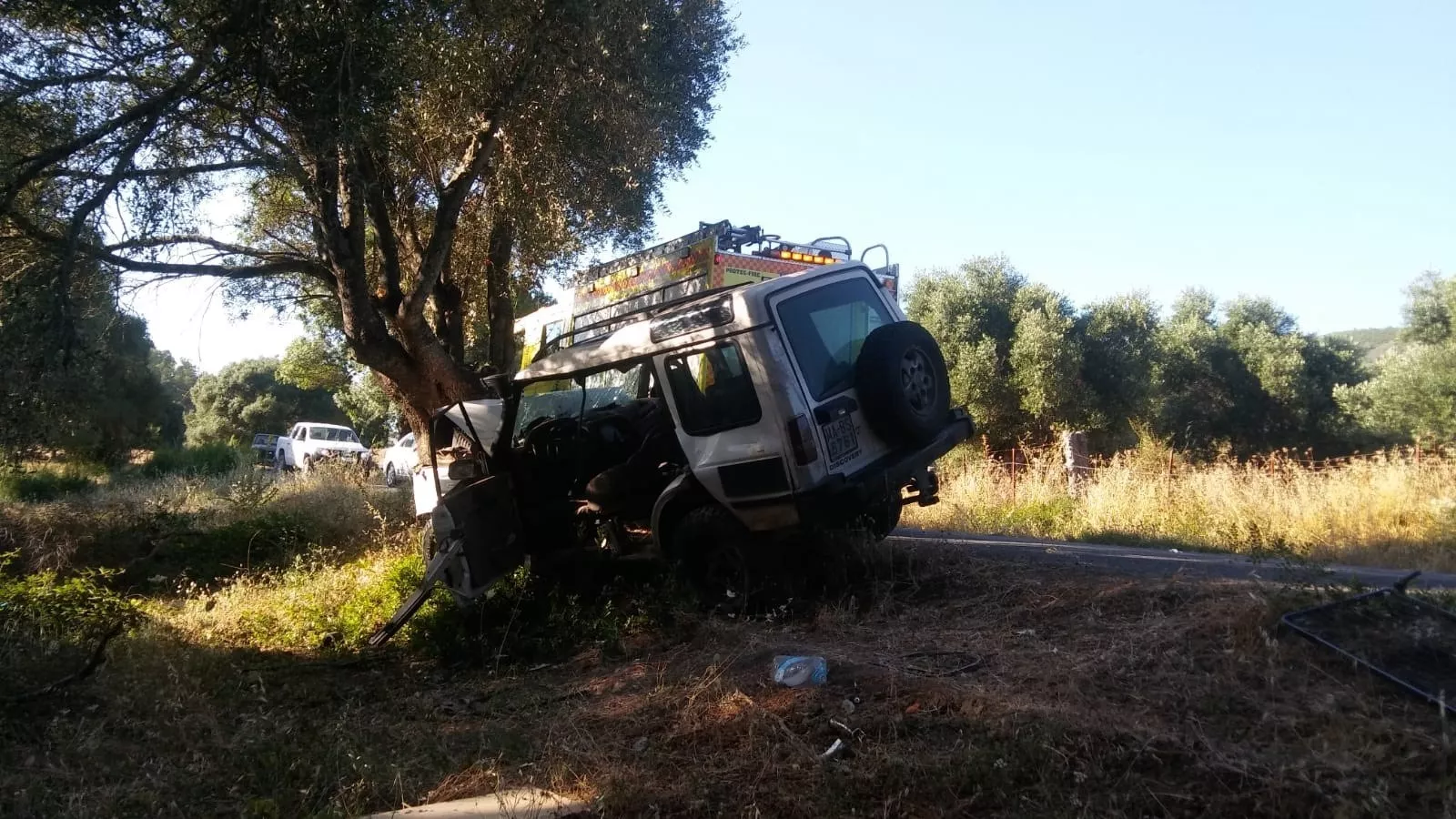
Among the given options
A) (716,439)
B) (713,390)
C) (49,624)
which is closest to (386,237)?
(49,624)

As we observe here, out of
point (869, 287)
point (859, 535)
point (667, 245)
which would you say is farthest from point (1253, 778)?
point (667, 245)

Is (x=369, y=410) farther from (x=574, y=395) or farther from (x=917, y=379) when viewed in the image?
(x=917, y=379)

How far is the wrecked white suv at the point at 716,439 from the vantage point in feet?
20.0

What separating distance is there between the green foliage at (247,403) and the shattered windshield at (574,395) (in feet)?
141

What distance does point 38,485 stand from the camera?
59.4 feet

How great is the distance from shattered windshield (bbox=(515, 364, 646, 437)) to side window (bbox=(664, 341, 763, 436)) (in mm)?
1569

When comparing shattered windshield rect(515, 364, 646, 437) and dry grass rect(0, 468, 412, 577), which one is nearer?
shattered windshield rect(515, 364, 646, 437)

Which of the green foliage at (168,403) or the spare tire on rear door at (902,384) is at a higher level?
the green foliage at (168,403)

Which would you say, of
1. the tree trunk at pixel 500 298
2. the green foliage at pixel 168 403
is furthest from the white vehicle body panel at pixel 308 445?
the tree trunk at pixel 500 298

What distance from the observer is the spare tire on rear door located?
20.2 feet

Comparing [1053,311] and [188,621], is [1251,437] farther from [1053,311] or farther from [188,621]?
[188,621]

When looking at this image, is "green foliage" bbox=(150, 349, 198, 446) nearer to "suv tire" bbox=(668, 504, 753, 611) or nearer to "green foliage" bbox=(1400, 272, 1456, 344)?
"suv tire" bbox=(668, 504, 753, 611)

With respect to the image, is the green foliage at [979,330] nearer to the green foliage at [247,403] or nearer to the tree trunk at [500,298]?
the tree trunk at [500,298]

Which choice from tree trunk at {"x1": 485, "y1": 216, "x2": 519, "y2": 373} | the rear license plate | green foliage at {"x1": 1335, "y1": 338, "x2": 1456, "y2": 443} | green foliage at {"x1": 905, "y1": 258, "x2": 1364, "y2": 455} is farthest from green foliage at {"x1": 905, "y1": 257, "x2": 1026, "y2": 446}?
the rear license plate
